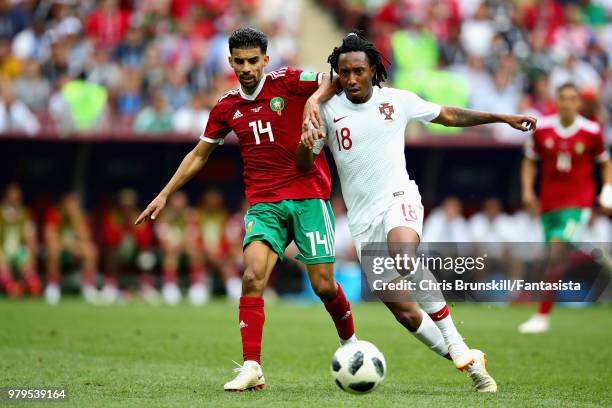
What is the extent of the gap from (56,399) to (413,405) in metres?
2.31

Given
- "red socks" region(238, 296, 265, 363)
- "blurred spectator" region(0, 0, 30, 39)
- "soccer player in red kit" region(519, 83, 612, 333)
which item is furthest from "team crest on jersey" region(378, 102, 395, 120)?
"blurred spectator" region(0, 0, 30, 39)

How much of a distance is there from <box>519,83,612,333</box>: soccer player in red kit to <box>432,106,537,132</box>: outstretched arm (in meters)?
5.48

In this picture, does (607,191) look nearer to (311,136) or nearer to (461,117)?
(461,117)

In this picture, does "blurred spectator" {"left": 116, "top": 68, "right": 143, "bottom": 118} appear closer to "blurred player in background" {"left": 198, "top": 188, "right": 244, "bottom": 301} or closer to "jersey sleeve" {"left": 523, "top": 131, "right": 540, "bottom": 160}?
"blurred player in background" {"left": 198, "top": 188, "right": 244, "bottom": 301}

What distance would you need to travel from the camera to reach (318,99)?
7.54m

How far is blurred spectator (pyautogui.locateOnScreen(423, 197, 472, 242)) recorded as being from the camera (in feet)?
62.0

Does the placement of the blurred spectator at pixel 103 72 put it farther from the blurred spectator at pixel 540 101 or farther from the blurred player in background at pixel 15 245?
the blurred spectator at pixel 540 101

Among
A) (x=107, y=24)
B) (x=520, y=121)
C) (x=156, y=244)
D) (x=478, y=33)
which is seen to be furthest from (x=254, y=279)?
(x=478, y=33)

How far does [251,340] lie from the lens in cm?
754

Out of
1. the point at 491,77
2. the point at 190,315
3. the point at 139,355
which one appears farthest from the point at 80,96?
the point at 139,355

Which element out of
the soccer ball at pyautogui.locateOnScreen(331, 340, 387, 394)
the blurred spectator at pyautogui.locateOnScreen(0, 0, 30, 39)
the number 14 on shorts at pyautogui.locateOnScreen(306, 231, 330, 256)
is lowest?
the soccer ball at pyautogui.locateOnScreen(331, 340, 387, 394)

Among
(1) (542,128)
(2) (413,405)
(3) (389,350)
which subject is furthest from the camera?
(1) (542,128)

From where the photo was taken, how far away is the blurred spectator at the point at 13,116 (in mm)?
17609

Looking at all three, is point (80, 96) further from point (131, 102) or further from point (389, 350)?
point (389, 350)
